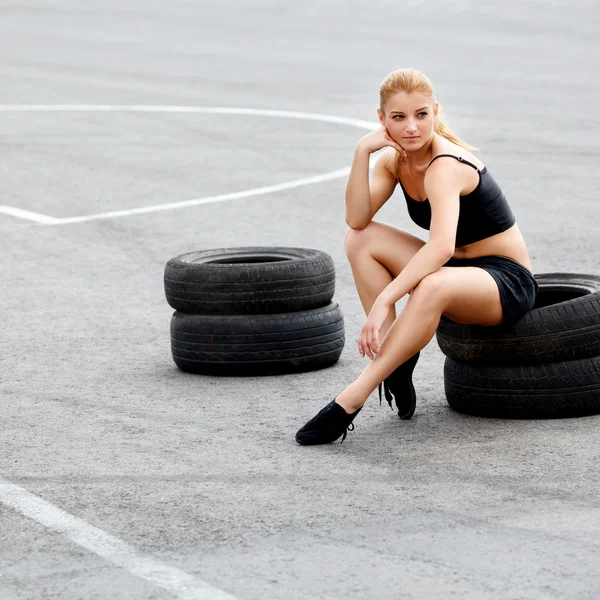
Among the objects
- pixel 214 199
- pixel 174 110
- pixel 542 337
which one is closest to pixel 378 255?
pixel 542 337

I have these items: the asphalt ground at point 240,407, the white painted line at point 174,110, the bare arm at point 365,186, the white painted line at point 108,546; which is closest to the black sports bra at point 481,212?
the bare arm at point 365,186

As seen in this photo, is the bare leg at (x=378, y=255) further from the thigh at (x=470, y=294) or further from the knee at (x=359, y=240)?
the thigh at (x=470, y=294)

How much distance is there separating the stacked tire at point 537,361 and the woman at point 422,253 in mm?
103

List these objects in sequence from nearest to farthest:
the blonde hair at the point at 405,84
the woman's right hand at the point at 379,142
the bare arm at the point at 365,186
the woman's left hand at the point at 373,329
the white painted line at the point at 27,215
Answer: the woman's left hand at the point at 373,329
the blonde hair at the point at 405,84
the woman's right hand at the point at 379,142
the bare arm at the point at 365,186
the white painted line at the point at 27,215

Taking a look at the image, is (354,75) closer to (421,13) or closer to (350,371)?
(421,13)

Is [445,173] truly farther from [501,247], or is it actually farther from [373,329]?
[373,329]

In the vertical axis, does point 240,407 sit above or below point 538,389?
below

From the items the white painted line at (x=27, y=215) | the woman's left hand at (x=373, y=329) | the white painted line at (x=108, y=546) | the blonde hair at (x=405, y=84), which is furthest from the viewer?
the white painted line at (x=27, y=215)

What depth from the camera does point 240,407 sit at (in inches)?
257

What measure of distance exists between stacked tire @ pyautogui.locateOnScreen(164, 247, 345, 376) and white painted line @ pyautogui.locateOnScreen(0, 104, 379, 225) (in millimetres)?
4525

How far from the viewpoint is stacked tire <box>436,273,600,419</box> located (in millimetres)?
5930

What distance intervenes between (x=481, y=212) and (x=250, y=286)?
1.54 metres

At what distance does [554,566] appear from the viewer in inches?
171

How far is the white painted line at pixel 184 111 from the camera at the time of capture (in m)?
11.7
